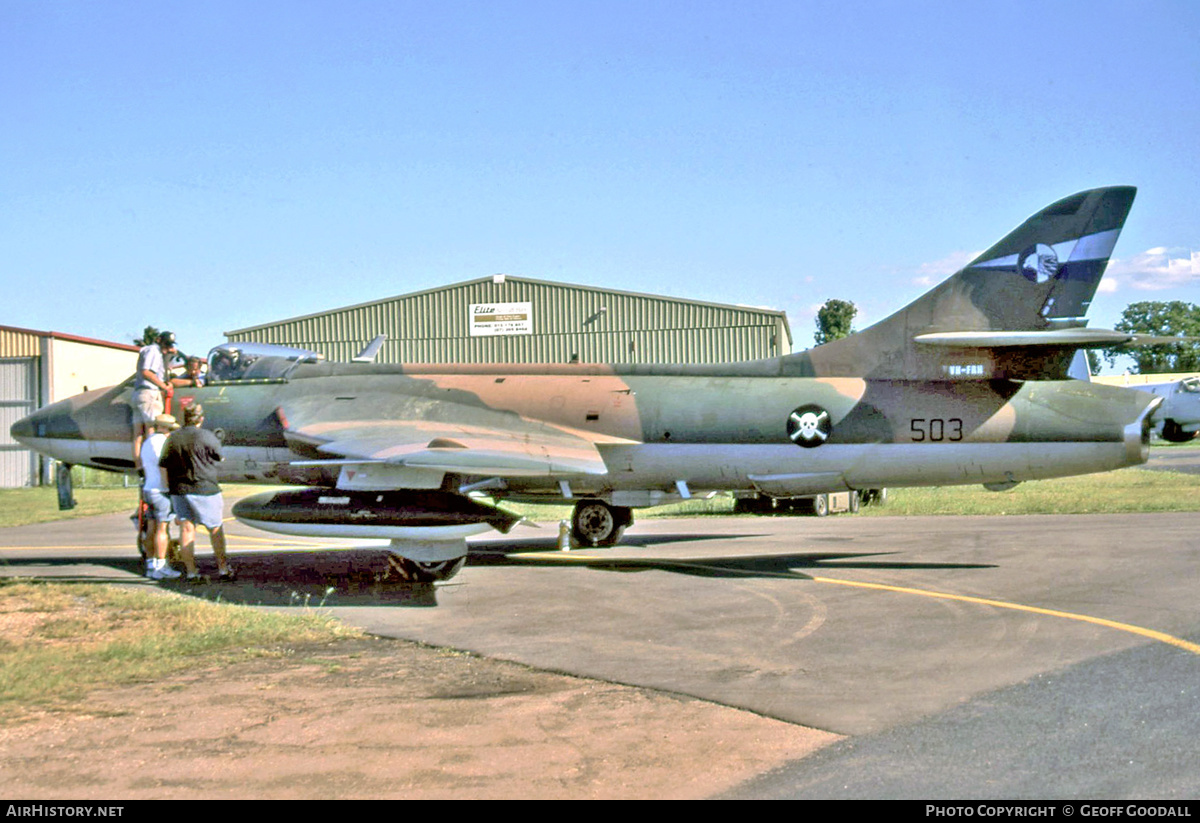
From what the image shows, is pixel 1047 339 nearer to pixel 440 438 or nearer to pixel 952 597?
pixel 952 597

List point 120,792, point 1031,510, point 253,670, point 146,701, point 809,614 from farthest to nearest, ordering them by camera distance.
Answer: point 1031,510
point 809,614
point 253,670
point 146,701
point 120,792

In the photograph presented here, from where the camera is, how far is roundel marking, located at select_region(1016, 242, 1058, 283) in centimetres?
1207

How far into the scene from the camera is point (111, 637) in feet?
27.9

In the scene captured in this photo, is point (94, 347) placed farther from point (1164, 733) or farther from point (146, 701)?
point (1164, 733)

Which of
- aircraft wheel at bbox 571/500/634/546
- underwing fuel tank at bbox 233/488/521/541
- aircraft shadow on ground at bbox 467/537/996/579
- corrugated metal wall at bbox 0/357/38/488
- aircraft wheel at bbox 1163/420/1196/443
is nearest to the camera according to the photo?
underwing fuel tank at bbox 233/488/521/541

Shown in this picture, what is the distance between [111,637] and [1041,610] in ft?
28.2

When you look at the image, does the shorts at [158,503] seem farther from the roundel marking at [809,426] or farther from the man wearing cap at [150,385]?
the roundel marking at [809,426]

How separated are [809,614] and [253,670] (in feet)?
16.8

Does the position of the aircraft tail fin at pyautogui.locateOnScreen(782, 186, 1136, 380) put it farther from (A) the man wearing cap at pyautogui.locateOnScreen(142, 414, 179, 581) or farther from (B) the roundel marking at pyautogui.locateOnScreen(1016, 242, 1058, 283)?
(A) the man wearing cap at pyautogui.locateOnScreen(142, 414, 179, 581)

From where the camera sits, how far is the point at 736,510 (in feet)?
73.0

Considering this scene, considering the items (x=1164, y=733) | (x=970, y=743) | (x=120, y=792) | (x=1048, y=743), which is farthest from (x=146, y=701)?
(x=1164, y=733)

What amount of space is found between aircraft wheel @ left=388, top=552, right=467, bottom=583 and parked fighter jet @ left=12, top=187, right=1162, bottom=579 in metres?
0.04

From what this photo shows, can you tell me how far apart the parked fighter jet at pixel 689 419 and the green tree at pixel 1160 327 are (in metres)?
114

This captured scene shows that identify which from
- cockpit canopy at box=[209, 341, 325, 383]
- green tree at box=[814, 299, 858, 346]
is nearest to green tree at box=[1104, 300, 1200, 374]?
green tree at box=[814, 299, 858, 346]
